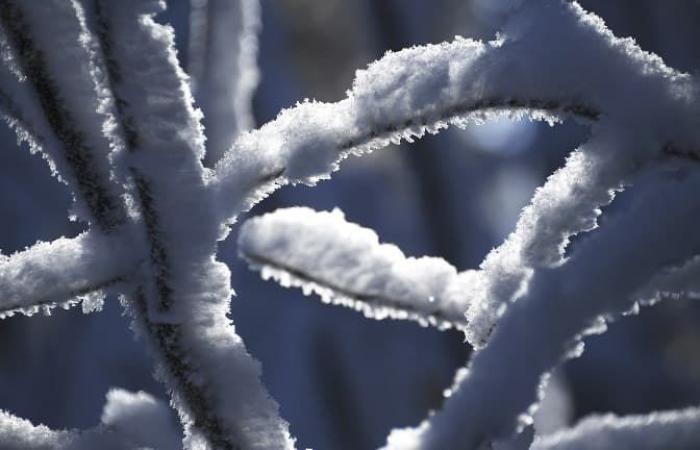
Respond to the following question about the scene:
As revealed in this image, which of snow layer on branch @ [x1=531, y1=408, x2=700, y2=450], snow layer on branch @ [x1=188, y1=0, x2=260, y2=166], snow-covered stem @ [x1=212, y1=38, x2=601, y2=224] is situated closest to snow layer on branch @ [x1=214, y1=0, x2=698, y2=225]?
snow-covered stem @ [x1=212, y1=38, x2=601, y2=224]

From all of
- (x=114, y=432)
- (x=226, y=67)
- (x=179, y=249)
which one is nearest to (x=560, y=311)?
(x=179, y=249)

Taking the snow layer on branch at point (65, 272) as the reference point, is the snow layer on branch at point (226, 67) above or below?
above

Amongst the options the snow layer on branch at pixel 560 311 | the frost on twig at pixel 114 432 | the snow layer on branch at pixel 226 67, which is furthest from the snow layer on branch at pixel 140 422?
the snow layer on branch at pixel 226 67

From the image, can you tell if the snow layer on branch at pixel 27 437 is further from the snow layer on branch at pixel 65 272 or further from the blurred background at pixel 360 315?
the blurred background at pixel 360 315

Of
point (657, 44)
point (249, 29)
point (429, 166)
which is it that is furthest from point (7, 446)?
point (657, 44)

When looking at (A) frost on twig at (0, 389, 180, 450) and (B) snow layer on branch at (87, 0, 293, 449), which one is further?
(A) frost on twig at (0, 389, 180, 450)

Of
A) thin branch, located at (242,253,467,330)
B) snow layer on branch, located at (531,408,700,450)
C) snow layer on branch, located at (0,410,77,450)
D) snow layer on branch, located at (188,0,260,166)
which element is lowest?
snow layer on branch, located at (531,408,700,450)

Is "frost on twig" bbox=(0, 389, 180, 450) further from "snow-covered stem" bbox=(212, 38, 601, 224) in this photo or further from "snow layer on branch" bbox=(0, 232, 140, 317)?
"snow-covered stem" bbox=(212, 38, 601, 224)
